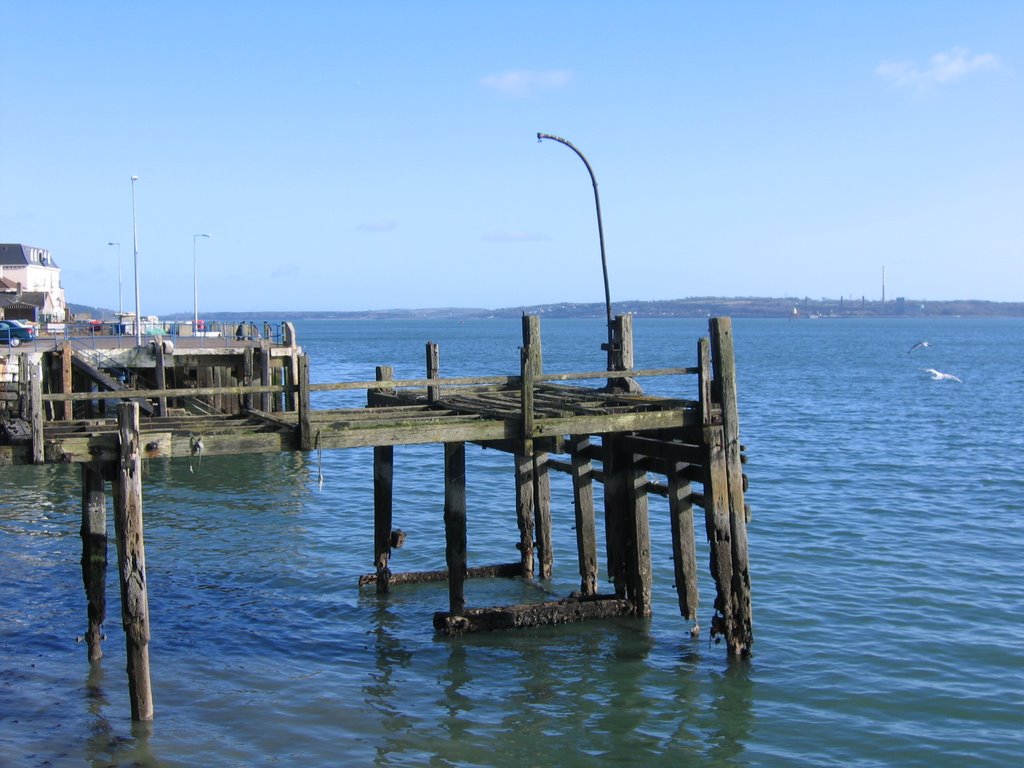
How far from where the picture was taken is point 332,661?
13.4 meters

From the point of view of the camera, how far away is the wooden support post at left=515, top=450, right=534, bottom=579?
16.1m

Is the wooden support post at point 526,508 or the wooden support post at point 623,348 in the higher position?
the wooden support post at point 623,348

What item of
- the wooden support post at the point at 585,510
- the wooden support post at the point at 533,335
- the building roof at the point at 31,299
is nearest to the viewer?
the wooden support post at the point at 533,335

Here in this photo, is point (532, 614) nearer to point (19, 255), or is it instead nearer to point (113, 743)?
point (113, 743)

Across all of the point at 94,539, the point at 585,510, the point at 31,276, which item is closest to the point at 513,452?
the point at 585,510

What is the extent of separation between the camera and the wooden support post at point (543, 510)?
52.7 feet

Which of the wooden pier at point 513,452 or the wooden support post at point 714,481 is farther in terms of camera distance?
the wooden support post at point 714,481

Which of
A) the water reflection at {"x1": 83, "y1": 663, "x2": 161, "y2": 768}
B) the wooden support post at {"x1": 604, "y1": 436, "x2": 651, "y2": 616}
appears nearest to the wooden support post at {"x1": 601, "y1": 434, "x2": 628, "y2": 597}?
the wooden support post at {"x1": 604, "y1": 436, "x2": 651, "y2": 616}

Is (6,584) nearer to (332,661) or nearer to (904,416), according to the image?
(332,661)

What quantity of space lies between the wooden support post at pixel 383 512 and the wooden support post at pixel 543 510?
6.99ft

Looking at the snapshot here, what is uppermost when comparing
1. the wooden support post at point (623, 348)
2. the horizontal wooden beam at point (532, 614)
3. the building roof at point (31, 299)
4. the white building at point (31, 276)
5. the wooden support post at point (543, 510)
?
the white building at point (31, 276)

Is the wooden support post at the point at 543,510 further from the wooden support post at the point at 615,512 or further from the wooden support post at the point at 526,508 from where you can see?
the wooden support post at the point at 615,512

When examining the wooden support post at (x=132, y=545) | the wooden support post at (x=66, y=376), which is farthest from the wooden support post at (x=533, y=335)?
the wooden support post at (x=66, y=376)

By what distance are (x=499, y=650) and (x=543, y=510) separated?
3.04 metres
